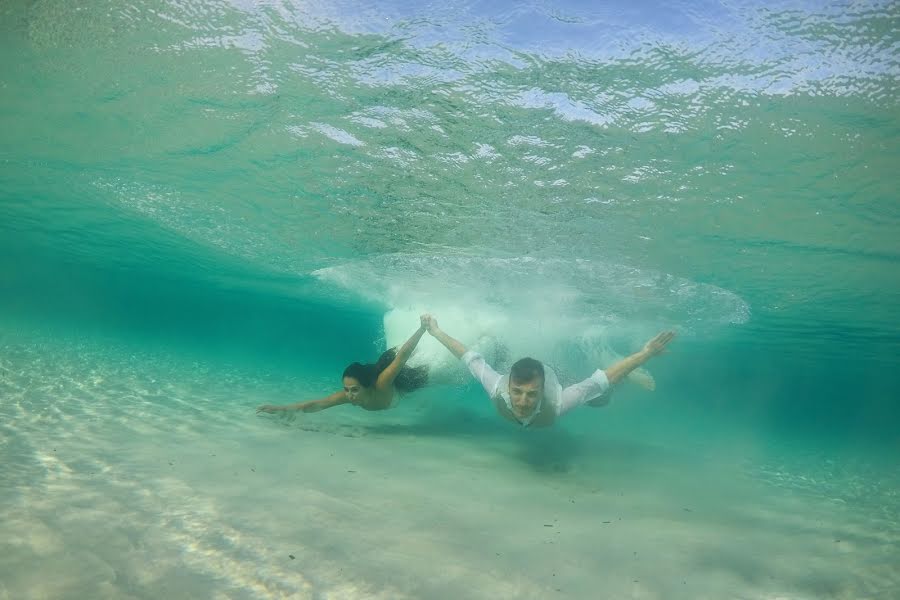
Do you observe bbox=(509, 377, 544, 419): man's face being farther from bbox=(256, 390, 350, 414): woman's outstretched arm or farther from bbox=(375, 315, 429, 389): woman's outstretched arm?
bbox=(256, 390, 350, 414): woman's outstretched arm

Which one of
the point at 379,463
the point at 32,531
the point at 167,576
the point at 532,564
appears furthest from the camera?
the point at 379,463

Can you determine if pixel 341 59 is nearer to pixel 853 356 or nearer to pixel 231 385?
pixel 231 385

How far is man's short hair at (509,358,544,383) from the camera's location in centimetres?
732

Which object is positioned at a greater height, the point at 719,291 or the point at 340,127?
the point at 340,127

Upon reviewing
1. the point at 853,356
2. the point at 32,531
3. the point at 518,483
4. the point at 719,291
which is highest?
the point at 719,291

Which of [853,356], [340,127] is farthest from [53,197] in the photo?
[853,356]

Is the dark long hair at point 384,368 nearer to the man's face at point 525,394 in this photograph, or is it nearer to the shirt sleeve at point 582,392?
the man's face at point 525,394

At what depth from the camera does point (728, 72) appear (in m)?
7.32

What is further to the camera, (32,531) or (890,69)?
(890,69)

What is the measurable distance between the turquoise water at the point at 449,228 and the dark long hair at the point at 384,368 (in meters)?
1.20

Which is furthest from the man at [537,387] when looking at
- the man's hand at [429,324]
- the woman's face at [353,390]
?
the woman's face at [353,390]

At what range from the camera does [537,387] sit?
24.0 feet

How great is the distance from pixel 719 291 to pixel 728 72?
14.3 m

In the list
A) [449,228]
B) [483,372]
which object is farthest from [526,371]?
[449,228]
